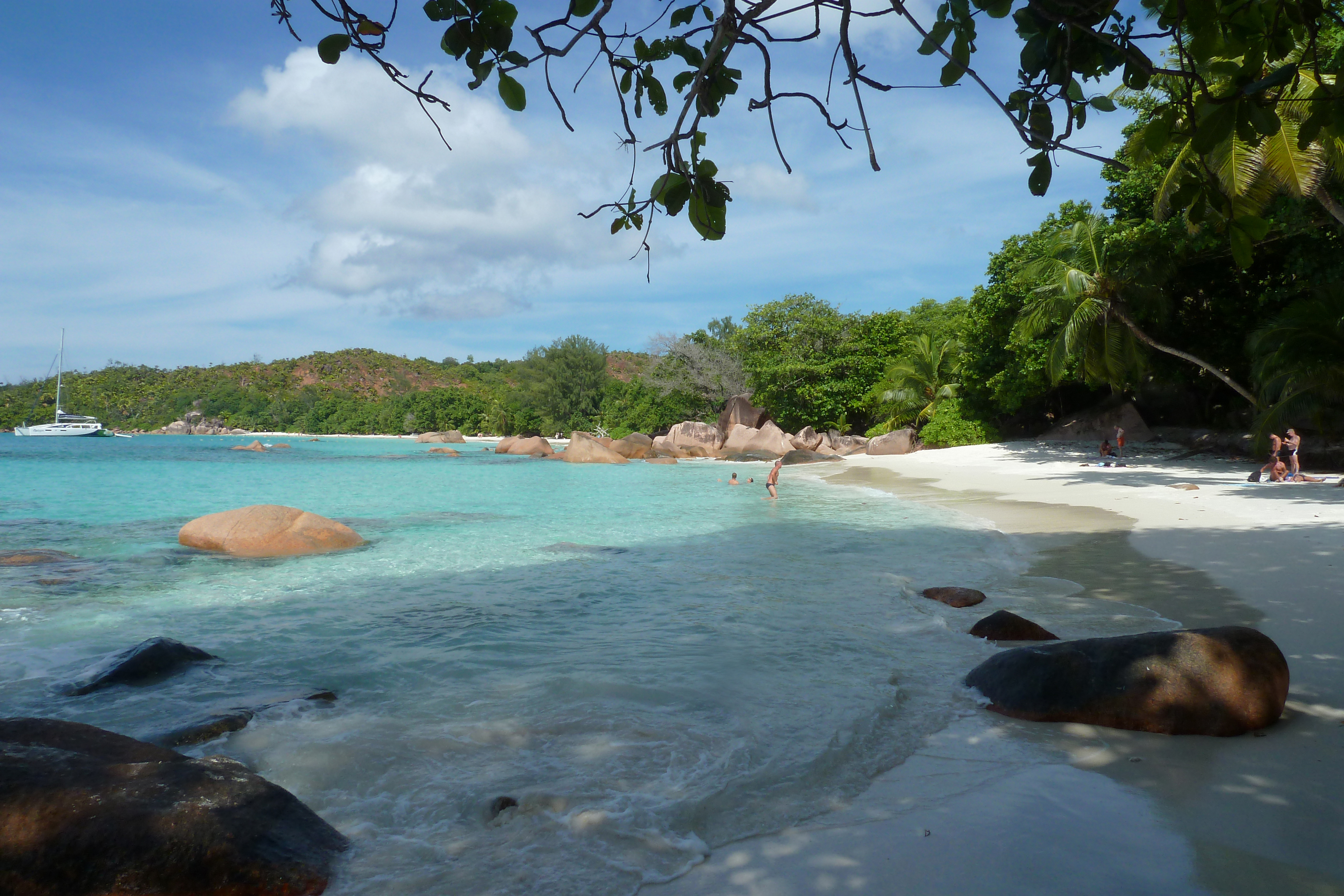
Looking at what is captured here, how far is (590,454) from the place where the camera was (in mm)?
33344

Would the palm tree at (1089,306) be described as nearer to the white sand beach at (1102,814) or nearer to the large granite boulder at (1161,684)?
the white sand beach at (1102,814)

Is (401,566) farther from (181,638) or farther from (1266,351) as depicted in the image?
(1266,351)

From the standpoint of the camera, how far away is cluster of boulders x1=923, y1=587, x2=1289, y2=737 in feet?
11.6

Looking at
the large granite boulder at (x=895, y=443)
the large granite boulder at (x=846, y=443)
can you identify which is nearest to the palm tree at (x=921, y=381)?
the large granite boulder at (x=895, y=443)

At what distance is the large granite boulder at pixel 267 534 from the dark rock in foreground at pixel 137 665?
4585mm

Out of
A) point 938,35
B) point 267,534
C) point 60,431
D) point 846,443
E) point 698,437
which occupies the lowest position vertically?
point 267,534

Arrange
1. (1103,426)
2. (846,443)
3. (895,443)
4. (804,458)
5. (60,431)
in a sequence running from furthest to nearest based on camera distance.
Answer: (60,431), (846,443), (895,443), (804,458), (1103,426)

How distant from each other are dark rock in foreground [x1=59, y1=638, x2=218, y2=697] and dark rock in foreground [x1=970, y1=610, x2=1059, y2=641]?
222 inches

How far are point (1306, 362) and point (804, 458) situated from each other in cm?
1659

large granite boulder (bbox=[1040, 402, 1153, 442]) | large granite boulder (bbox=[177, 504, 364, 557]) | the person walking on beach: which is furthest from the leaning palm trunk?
large granite boulder (bbox=[177, 504, 364, 557])

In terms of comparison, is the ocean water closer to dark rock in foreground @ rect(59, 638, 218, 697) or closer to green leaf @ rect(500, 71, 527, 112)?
dark rock in foreground @ rect(59, 638, 218, 697)

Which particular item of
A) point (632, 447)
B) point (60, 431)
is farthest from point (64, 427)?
point (632, 447)

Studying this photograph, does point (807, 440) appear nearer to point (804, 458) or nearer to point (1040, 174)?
point (804, 458)

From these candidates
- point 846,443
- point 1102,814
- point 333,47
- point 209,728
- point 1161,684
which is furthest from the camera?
point 846,443
